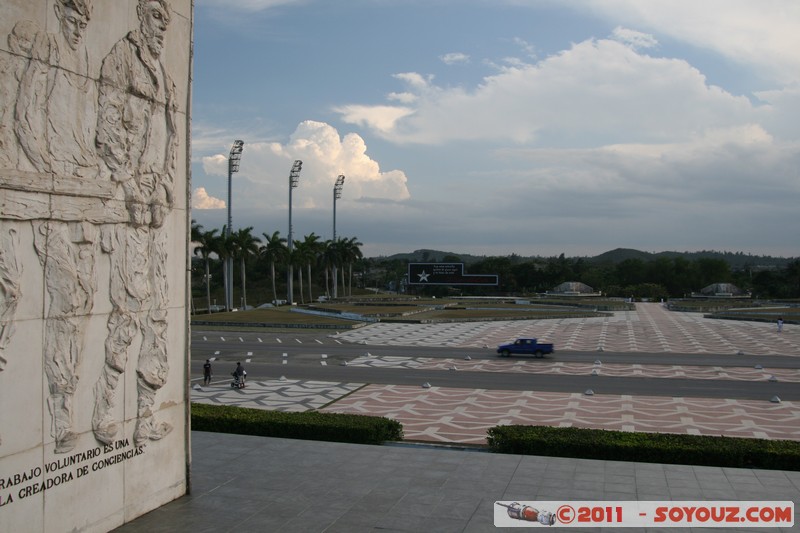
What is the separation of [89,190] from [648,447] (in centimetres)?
1206

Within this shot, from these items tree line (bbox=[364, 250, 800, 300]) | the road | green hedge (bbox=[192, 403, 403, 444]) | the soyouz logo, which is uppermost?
tree line (bbox=[364, 250, 800, 300])

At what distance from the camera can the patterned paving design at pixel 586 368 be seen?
2862 centimetres

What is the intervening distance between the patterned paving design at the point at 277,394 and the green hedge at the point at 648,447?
29.7ft

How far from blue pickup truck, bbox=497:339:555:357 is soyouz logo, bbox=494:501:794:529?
2273 centimetres

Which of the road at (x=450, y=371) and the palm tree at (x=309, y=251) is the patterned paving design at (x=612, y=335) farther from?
the palm tree at (x=309, y=251)

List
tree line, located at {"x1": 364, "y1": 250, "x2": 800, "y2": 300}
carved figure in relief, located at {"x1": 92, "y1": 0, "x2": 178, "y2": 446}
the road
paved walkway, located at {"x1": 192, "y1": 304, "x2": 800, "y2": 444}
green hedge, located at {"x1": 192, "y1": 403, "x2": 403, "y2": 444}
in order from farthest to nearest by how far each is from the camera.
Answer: tree line, located at {"x1": 364, "y1": 250, "x2": 800, "y2": 300}
the road
paved walkway, located at {"x1": 192, "y1": 304, "x2": 800, "y2": 444}
green hedge, located at {"x1": 192, "y1": 403, "x2": 403, "y2": 444}
carved figure in relief, located at {"x1": 92, "y1": 0, "x2": 178, "y2": 446}

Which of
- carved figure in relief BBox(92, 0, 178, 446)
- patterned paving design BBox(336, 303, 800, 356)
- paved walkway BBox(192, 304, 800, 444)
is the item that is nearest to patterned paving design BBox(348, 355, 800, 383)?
paved walkway BBox(192, 304, 800, 444)

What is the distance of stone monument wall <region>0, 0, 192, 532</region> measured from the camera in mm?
8367

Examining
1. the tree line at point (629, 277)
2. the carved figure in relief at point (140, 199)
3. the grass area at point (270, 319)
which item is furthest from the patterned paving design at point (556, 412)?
the tree line at point (629, 277)

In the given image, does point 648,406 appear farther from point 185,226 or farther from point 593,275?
point 593,275

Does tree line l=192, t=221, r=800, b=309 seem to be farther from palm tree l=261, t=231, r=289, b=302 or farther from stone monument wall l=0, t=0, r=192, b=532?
stone monument wall l=0, t=0, r=192, b=532

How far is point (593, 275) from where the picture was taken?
122250 mm

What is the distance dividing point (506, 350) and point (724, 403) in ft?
42.6

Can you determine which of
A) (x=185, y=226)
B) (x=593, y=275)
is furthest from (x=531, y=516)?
(x=593, y=275)
